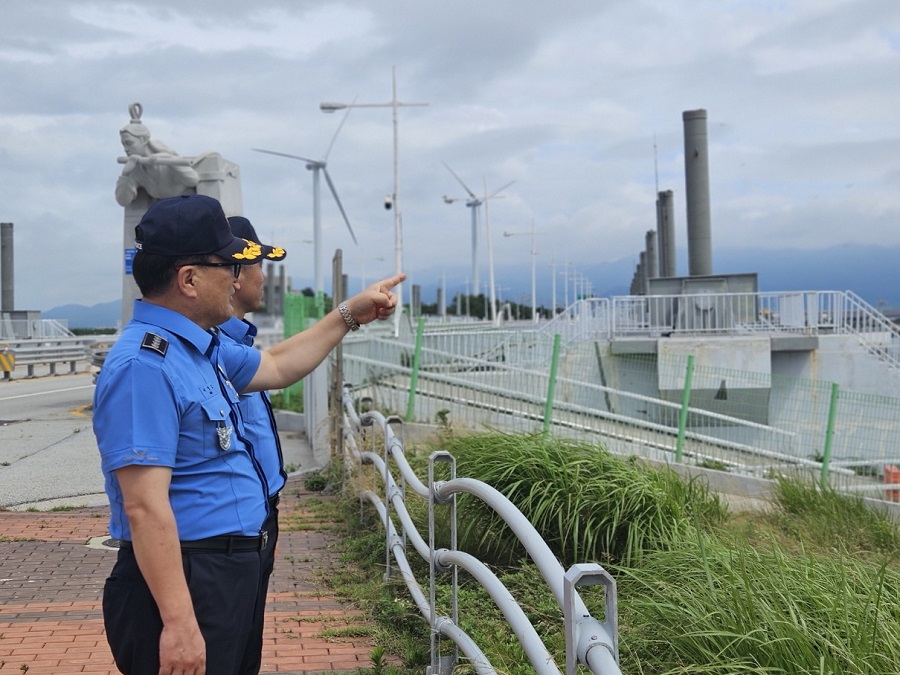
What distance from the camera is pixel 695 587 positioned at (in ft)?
14.0

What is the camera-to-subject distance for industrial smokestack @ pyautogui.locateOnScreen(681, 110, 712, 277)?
33750 millimetres

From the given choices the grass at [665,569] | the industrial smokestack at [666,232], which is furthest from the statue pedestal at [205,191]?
the industrial smokestack at [666,232]

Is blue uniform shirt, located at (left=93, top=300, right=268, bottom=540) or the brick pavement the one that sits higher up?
blue uniform shirt, located at (left=93, top=300, right=268, bottom=540)

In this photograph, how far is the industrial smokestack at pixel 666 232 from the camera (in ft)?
157

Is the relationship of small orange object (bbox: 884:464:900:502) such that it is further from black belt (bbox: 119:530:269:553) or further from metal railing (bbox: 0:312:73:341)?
metal railing (bbox: 0:312:73:341)

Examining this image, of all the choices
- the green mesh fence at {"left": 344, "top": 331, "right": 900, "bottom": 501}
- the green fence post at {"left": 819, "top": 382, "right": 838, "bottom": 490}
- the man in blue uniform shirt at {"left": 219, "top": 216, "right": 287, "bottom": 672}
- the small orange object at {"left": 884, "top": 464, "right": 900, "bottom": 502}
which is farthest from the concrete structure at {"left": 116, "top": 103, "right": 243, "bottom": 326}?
the man in blue uniform shirt at {"left": 219, "top": 216, "right": 287, "bottom": 672}

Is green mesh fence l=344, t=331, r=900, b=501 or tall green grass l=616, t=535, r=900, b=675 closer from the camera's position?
tall green grass l=616, t=535, r=900, b=675

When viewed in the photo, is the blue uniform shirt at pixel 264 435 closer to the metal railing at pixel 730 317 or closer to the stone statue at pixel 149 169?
the stone statue at pixel 149 169

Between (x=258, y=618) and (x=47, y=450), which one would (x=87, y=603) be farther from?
(x=47, y=450)

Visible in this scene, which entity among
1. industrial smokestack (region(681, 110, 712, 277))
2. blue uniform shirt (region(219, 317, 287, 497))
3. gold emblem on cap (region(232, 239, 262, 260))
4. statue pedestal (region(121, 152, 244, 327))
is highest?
industrial smokestack (region(681, 110, 712, 277))

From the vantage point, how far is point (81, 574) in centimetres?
677

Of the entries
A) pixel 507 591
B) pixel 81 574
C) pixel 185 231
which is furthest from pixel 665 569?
pixel 81 574

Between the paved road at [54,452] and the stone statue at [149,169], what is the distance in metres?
3.72

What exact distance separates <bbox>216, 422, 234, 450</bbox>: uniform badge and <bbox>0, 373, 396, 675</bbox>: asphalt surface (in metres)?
2.49
